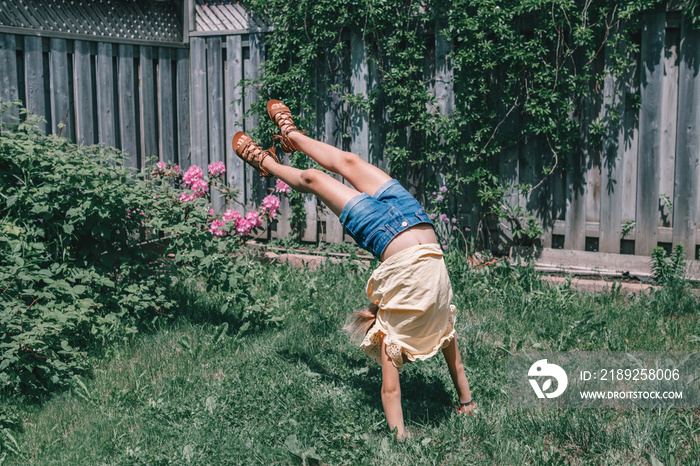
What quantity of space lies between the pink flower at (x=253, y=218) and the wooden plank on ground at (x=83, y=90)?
157cm

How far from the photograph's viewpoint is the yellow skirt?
2945 millimetres

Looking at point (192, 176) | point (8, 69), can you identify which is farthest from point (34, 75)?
point (192, 176)

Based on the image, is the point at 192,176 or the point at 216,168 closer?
the point at 192,176

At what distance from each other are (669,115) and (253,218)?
3.64 metres

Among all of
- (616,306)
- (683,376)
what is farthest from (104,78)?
(683,376)

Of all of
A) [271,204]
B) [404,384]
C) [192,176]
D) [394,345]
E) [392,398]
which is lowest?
[404,384]

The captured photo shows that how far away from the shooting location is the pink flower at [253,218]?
6.00 meters

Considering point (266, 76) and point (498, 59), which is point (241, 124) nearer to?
point (266, 76)

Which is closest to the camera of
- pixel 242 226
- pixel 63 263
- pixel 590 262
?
pixel 63 263

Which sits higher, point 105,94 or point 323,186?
point 105,94

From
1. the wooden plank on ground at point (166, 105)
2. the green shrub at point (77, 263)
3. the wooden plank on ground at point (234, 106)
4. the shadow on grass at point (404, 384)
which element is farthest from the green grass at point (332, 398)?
the wooden plank on ground at point (166, 105)

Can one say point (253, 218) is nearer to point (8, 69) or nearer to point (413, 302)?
point (8, 69)

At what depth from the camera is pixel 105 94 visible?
5.80 m

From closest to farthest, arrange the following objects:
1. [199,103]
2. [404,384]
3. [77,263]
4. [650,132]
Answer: [404,384]
[77,263]
[650,132]
[199,103]
